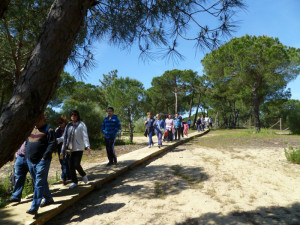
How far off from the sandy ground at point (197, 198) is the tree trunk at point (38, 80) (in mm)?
2259

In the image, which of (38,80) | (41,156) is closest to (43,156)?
(41,156)

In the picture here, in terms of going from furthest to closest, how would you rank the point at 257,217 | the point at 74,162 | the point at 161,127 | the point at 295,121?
the point at 295,121, the point at 161,127, the point at 74,162, the point at 257,217

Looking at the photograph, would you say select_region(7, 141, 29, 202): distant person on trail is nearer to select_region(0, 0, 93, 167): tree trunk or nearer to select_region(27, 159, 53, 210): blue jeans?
select_region(27, 159, 53, 210): blue jeans

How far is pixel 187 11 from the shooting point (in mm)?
2898

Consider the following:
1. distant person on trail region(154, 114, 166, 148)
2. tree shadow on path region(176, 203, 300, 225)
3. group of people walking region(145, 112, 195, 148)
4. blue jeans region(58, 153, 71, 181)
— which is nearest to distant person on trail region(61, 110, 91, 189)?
blue jeans region(58, 153, 71, 181)

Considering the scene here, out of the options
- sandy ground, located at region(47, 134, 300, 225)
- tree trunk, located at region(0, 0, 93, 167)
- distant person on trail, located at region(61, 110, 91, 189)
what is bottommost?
sandy ground, located at region(47, 134, 300, 225)

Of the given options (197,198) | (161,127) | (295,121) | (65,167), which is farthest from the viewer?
(295,121)

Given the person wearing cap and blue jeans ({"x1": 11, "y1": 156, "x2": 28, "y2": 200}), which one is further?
blue jeans ({"x1": 11, "y1": 156, "x2": 28, "y2": 200})

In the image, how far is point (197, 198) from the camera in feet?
12.6

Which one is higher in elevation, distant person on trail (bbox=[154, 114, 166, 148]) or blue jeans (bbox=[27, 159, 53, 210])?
distant person on trail (bbox=[154, 114, 166, 148])

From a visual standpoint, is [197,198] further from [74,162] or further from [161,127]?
[161,127]

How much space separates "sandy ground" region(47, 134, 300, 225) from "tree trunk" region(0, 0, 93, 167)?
2259 mm

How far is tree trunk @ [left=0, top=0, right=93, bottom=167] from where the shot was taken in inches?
57.7

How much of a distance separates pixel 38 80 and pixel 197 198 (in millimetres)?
3416
